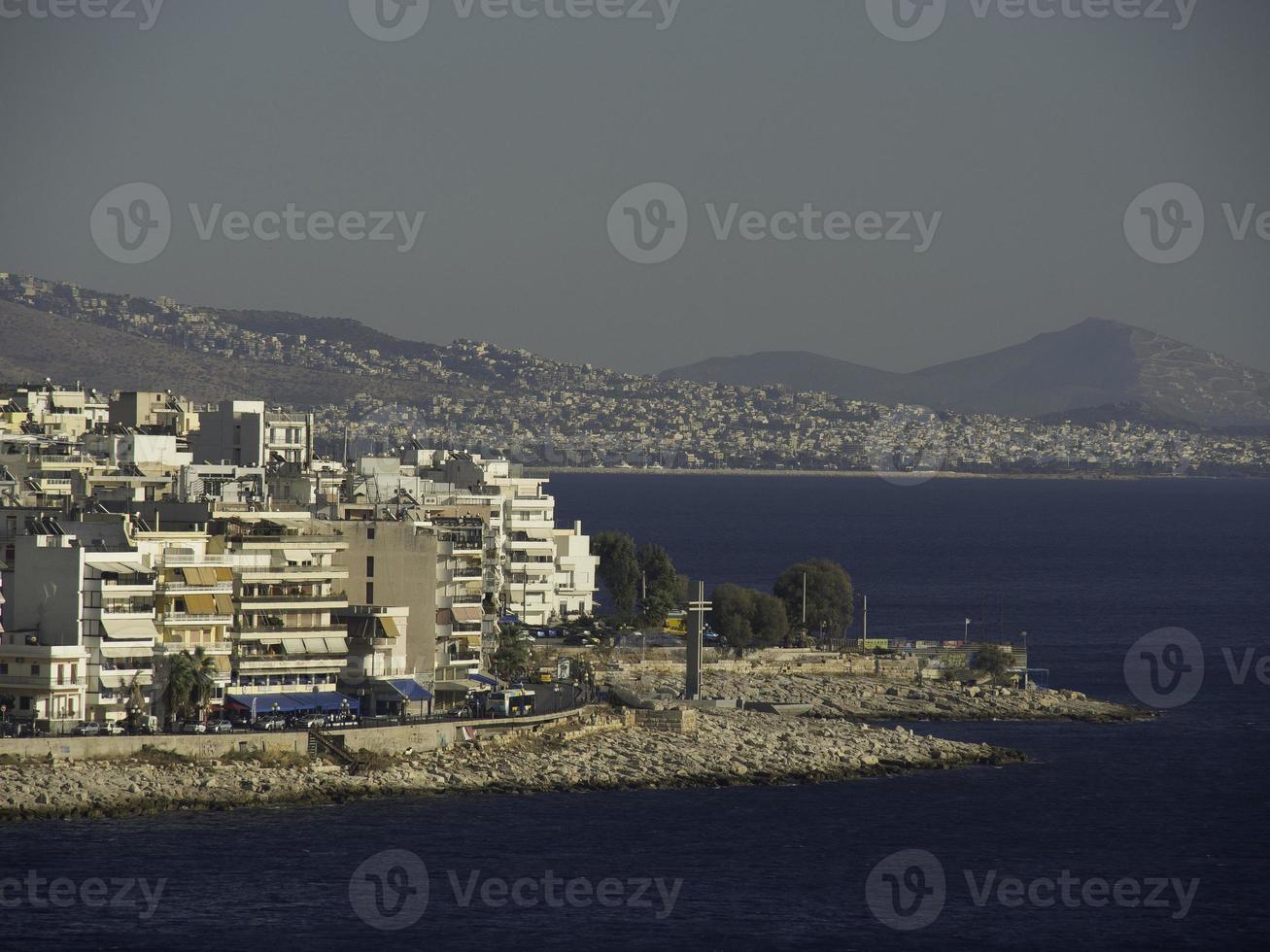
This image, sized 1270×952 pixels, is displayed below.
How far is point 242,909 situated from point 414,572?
69.4ft

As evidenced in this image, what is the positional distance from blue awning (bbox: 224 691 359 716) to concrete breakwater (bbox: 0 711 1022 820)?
108 inches

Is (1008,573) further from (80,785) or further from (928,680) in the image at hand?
(80,785)

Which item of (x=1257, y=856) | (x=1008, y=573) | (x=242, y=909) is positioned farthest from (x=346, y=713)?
(x=1008, y=573)

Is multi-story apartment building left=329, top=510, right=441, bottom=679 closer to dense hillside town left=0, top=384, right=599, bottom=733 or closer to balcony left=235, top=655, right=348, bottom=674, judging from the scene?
dense hillside town left=0, top=384, right=599, bottom=733

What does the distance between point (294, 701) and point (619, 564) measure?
39313 millimetres

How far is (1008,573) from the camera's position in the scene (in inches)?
6412

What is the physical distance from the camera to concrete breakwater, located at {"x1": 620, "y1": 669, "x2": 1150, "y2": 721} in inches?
3270

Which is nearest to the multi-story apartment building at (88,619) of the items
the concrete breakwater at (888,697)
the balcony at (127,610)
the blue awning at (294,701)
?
the balcony at (127,610)

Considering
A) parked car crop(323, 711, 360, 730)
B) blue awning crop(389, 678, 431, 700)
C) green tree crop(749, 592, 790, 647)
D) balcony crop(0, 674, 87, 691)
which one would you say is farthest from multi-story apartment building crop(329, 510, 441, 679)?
green tree crop(749, 592, 790, 647)

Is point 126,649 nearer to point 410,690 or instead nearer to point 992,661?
point 410,690

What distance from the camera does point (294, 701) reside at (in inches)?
2515

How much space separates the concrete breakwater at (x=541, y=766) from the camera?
55.9m

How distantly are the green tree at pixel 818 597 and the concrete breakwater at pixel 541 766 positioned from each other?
20742 millimetres

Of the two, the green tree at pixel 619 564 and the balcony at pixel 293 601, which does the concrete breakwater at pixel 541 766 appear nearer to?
the balcony at pixel 293 601
